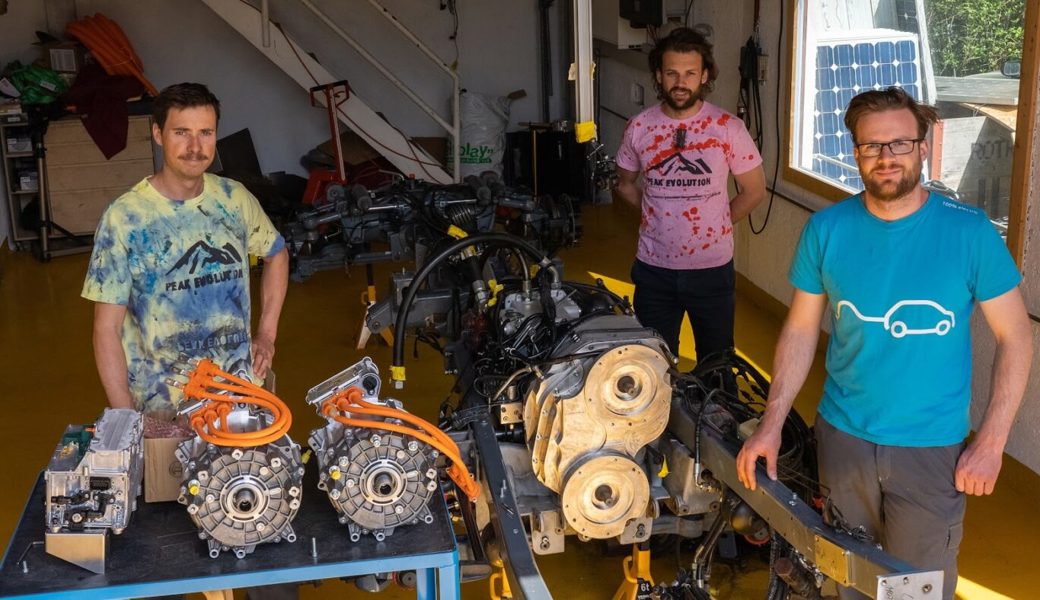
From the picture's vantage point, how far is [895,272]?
2482mm

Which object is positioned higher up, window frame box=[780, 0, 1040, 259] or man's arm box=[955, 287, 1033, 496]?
window frame box=[780, 0, 1040, 259]

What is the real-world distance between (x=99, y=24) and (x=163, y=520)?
7348mm

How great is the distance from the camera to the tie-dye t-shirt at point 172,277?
275 centimetres

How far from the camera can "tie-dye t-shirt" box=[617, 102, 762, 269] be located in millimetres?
3824

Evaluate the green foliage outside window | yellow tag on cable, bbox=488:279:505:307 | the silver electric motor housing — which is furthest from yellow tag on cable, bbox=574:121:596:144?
Result: the green foliage outside window

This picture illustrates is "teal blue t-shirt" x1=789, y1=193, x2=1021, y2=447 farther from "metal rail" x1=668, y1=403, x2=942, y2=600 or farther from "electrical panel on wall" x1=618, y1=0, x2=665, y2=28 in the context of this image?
"electrical panel on wall" x1=618, y1=0, x2=665, y2=28

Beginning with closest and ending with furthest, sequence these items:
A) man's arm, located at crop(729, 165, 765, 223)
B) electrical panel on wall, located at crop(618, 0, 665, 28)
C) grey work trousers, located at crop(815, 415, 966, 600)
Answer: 1. grey work trousers, located at crop(815, 415, 966, 600)
2. man's arm, located at crop(729, 165, 765, 223)
3. electrical panel on wall, located at crop(618, 0, 665, 28)

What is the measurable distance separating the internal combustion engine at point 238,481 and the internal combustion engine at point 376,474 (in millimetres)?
82

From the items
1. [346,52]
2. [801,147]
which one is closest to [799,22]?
[801,147]

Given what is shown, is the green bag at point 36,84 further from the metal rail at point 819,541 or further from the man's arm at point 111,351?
the metal rail at point 819,541

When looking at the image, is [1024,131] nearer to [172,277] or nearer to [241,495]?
[172,277]

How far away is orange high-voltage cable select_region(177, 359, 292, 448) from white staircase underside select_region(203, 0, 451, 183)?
672 centimetres

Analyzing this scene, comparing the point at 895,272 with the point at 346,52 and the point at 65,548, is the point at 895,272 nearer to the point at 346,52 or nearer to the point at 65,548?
the point at 65,548

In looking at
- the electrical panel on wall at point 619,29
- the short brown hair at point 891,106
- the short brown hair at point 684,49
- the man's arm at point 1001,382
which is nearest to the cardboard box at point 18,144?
the electrical panel on wall at point 619,29
